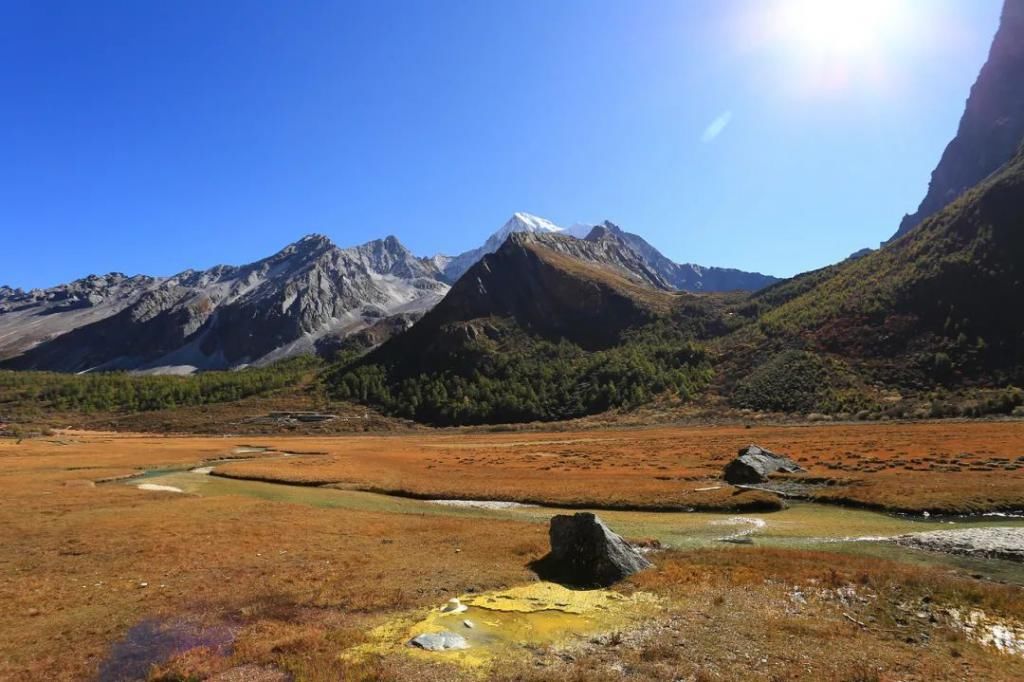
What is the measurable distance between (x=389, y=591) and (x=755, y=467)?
4434 centimetres

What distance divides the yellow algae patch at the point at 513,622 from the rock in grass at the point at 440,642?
0.20 m

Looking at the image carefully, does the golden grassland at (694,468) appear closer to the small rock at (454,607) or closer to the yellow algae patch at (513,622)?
the yellow algae patch at (513,622)

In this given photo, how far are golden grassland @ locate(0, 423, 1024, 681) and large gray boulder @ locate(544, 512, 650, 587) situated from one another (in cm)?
115

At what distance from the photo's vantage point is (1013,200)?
537ft

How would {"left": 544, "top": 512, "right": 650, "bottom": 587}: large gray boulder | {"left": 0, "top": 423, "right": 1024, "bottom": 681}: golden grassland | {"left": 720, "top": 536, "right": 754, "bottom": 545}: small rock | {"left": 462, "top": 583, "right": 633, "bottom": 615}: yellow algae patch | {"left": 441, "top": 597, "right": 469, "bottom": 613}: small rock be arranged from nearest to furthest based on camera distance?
1. {"left": 0, "top": 423, "right": 1024, "bottom": 681}: golden grassland
2. {"left": 441, "top": 597, "right": 469, "bottom": 613}: small rock
3. {"left": 462, "top": 583, "right": 633, "bottom": 615}: yellow algae patch
4. {"left": 544, "top": 512, "right": 650, "bottom": 587}: large gray boulder
5. {"left": 720, "top": 536, "right": 754, "bottom": 545}: small rock

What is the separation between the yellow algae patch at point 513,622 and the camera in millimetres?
17453

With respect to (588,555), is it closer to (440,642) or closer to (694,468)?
(440,642)

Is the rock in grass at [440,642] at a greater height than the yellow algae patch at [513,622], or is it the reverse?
the rock in grass at [440,642]

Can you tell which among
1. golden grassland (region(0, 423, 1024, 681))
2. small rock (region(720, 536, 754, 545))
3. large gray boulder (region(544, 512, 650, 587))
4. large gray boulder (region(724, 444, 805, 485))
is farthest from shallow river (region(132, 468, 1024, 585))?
large gray boulder (region(724, 444, 805, 485))

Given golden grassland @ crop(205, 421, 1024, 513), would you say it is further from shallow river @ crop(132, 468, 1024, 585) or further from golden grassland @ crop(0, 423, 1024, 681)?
shallow river @ crop(132, 468, 1024, 585)

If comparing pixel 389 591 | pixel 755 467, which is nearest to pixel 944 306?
pixel 755 467

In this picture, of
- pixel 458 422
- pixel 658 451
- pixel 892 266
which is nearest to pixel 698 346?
pixel 892 266

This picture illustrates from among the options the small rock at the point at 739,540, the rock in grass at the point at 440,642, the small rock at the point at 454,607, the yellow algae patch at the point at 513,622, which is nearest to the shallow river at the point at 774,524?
the small rock at the point at 739,540

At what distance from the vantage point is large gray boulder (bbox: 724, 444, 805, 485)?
182 ft
